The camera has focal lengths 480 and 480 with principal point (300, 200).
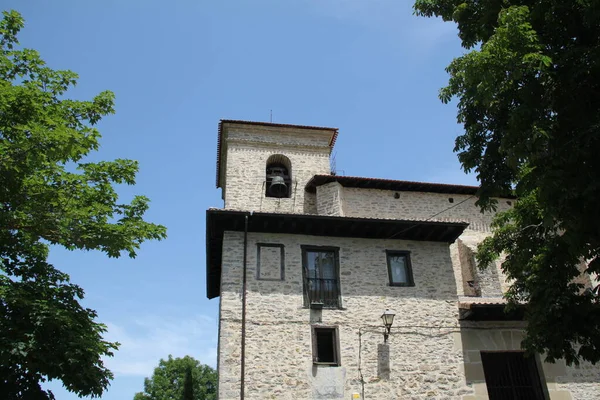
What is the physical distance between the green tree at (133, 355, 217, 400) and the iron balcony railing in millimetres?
34488

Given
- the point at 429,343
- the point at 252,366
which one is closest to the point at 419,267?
the point at 429,343

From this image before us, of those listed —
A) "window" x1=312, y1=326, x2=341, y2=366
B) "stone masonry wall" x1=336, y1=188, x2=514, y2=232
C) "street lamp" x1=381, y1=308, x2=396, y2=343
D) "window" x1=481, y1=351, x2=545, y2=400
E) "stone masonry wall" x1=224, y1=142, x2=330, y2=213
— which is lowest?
"window" x1=481, y1=351, x2=545, y2=400

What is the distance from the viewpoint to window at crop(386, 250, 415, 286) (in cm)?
1408

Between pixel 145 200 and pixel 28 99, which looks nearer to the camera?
pixel 28 99

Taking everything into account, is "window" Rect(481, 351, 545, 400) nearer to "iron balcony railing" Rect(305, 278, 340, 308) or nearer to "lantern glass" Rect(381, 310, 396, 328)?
"lantern glass" Rect(381, 310, 396, 328)

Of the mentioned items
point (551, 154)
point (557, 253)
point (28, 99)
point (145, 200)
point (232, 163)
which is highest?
point (232, 163)

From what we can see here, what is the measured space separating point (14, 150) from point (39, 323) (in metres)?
3.55

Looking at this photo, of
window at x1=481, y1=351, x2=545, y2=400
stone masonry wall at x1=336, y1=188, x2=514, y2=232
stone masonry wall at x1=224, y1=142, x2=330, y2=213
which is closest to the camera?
window at x1=481, y1=351, x2=545, y2=400

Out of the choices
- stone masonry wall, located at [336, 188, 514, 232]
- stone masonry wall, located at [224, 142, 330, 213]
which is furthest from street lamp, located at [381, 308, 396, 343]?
stone masonry wall, located at [224, 142, 330, 213]

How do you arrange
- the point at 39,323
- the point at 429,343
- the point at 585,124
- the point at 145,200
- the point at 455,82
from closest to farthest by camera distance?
the point at 585,124 → the point at 455,82 → the point at 39,323 → the point at 145,200 → the point at 429,343

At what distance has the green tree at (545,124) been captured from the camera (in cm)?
653

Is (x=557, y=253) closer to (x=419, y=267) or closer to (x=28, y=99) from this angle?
(x=419, y=267)

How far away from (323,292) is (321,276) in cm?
48

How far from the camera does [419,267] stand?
1439 cm
